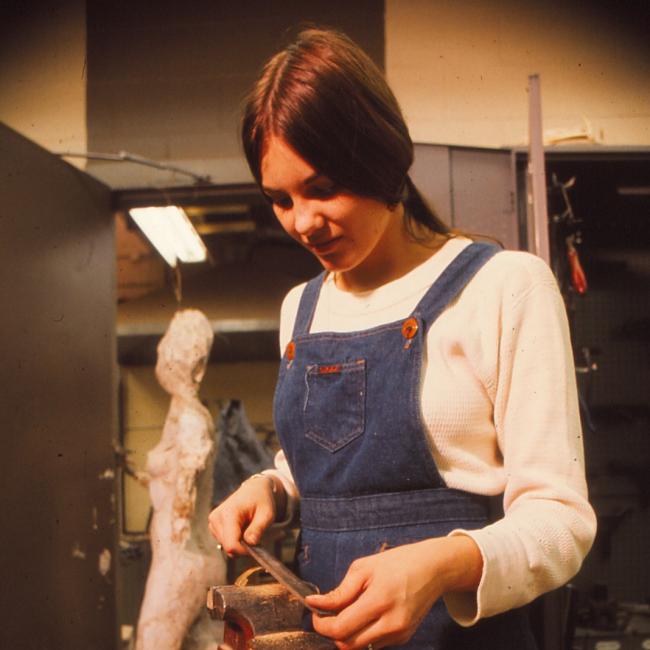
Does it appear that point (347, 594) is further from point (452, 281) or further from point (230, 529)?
point (452, 281)

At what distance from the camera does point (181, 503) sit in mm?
2420

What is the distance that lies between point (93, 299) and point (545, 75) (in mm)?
1688

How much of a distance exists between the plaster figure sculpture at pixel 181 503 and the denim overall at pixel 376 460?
1.42m

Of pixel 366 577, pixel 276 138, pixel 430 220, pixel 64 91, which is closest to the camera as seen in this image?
pixel 366 577

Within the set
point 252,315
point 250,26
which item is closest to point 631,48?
point 250,26

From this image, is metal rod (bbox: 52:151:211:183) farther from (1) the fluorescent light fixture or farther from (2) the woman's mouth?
(2) the woman's mouth

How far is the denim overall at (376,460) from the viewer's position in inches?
36.5

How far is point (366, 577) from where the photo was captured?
683 millimetres

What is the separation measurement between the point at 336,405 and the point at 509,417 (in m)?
0.25

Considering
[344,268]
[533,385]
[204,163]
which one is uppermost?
[204,163]

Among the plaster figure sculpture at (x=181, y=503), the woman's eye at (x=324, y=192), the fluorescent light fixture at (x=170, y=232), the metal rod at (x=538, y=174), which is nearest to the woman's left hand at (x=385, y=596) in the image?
the woman's eye at (x=324, y=192)

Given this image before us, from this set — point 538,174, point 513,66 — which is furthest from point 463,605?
point 513,66

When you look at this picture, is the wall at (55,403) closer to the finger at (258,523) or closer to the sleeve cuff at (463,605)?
the finger at (258,523)

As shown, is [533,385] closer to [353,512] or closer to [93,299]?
[353,512]
